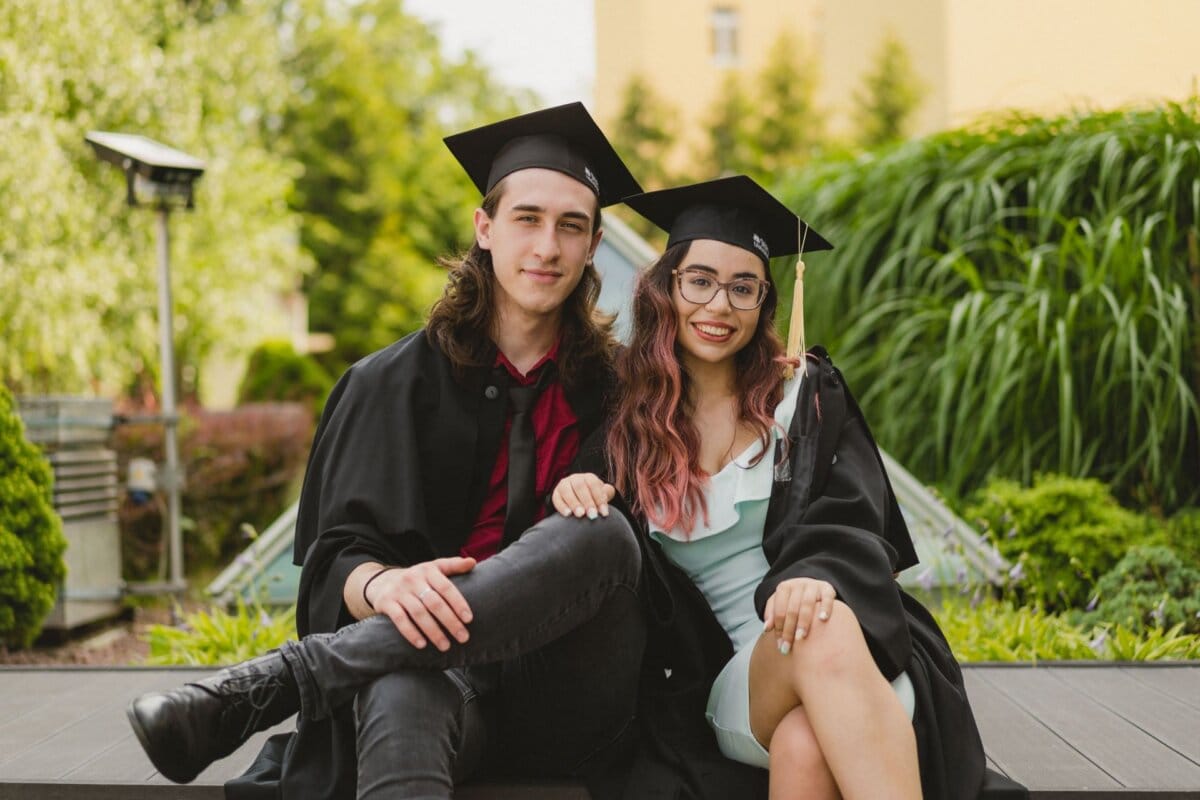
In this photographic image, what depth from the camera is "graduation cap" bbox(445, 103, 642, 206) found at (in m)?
2.57

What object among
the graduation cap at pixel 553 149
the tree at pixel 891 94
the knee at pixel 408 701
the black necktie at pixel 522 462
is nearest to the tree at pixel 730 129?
the tree at pixel 891 94

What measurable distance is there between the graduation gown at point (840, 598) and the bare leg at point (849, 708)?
10cm

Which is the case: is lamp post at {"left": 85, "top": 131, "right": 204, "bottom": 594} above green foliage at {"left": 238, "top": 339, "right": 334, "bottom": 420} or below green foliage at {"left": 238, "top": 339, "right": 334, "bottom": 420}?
above

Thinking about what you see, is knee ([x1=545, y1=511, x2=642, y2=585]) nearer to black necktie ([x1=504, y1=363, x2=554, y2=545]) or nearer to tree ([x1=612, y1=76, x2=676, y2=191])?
black necktie ([x1=504, y1=363, x2=554, y2=545])

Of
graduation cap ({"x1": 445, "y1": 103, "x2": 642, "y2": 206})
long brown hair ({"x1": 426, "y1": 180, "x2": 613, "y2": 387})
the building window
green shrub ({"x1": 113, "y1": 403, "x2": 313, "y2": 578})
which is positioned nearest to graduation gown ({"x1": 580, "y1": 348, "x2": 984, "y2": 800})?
long brown hair ({"x1": 426, "y1": 180, "x2": 613, "y2": 387})

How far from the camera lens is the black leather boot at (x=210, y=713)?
74.1 inches

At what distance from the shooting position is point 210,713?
1.95 m

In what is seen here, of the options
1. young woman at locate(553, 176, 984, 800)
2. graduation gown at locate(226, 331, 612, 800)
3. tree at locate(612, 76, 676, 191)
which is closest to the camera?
young woman at locate(553, 176, 984, 800)

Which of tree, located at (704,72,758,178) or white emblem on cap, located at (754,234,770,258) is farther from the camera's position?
tree, located at (704,72,758,178)

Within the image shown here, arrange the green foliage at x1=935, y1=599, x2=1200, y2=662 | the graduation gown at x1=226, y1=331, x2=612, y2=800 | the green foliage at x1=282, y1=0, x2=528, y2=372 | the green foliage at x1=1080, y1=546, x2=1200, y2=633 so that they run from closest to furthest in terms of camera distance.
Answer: the graduation gown at x1=226, y1=331, x2=612, y2=800 → the green foliage at x1=935, y1=599, x2=1200, y2=662 → the green foliage at x1=1080, y1=546, x2=1200, y2=633 → the green foliage at x1=282, y1=0, x2=528, y2=372

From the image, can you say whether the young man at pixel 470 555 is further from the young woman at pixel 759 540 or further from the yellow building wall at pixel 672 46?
the yellow building wall at pixel 672 46

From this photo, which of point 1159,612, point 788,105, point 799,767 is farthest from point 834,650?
point 788,105

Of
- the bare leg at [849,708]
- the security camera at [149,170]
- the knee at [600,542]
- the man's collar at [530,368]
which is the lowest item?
the bare leg at [849,708]

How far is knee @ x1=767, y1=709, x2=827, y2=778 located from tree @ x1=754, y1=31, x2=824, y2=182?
17616 mm
